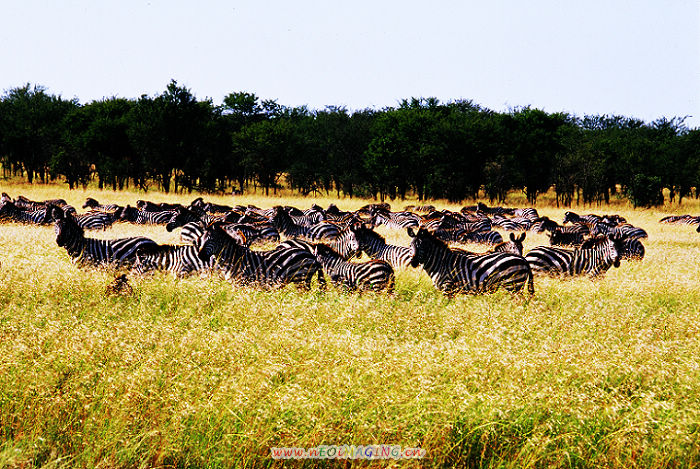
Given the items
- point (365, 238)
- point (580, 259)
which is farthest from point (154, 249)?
point (580, 259)

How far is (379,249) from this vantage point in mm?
14586

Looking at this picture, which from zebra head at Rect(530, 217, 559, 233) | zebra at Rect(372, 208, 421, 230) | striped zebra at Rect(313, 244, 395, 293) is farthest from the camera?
zebra head at Rect(530, 217, 559, 233)

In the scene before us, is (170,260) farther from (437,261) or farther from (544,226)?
(544,226)

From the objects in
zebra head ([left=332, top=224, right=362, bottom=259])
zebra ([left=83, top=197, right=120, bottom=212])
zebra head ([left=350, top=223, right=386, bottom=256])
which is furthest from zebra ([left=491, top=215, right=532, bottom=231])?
zebra ([left=83, top=197, right=120, bottom=212])

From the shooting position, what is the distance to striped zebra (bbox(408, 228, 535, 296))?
389 inches

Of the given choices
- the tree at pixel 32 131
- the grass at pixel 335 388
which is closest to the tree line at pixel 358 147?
the tree at pixel 32 131

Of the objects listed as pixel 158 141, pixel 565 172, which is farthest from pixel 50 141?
pixel 565 172

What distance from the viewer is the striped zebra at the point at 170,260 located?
428 inches

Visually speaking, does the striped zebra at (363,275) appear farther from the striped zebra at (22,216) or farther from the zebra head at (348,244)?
the striped zebra at (22,216)

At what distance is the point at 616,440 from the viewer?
432 centimetres

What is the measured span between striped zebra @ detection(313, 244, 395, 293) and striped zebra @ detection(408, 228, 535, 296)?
1.90 ft

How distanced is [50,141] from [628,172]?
63319 mm

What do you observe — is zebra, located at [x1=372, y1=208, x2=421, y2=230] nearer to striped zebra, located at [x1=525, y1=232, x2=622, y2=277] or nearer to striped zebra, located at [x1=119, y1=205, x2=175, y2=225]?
striped zebra, located at [x1=119, y1=205, x2=175, y2=225]

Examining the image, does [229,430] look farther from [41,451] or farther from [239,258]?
[239,258]
